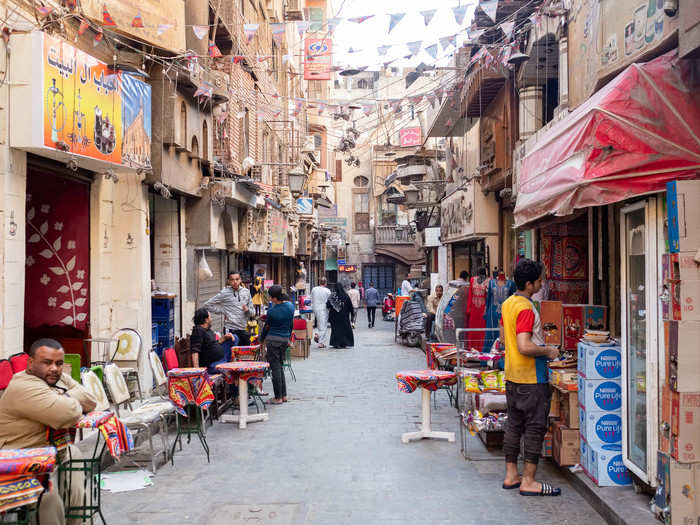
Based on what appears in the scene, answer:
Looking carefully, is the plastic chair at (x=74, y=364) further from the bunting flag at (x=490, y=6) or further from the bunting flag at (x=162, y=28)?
the bunting flag at (x=490, y=6)

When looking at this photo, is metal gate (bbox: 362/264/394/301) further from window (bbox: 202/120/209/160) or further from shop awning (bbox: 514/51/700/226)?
shop awning (bbox: 514/51/700/226)

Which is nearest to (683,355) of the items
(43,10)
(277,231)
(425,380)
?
(425,380)

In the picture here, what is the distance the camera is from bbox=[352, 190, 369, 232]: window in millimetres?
48906

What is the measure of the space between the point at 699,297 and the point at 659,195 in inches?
34.4

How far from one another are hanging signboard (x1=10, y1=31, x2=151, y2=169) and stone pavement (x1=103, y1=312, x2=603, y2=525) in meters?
3.74

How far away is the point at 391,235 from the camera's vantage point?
46688mm

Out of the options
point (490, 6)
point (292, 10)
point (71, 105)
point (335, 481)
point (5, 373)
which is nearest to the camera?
point (5, 373)

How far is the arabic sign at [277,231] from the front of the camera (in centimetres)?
2156

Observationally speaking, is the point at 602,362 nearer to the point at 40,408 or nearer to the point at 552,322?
the point at 552,322

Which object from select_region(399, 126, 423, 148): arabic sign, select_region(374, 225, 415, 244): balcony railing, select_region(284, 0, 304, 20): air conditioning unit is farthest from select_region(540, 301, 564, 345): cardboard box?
select_region(374, 225, 415, 244): balcony railing

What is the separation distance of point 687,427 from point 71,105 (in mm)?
6854

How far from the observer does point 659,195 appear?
201 inches

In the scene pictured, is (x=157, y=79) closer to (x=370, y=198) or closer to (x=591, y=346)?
(x=591, y=346)

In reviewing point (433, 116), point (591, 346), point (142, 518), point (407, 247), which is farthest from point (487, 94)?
point (407, 247)
